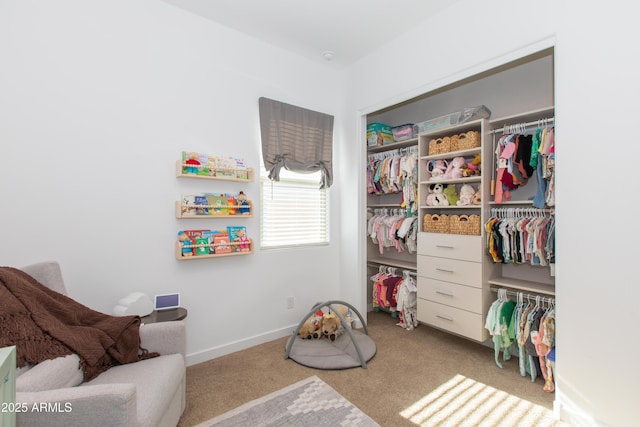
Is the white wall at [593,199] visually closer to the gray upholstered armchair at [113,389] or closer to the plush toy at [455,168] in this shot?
the plush toy at [455,168]

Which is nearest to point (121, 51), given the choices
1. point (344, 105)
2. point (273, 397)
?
point (344, 105)

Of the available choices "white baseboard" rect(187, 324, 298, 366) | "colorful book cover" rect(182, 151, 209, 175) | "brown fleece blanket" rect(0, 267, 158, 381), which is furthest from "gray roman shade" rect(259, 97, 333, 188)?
"brown fleece blanket" rect(0, 267, 158, 381)

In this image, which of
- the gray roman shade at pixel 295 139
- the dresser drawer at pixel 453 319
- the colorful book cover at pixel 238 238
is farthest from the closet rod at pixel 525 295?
the colorful book cover at pixel 238 238

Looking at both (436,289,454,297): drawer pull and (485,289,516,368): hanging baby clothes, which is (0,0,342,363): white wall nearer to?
(436,289,454,297): drawer pull

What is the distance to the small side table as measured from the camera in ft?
6.93

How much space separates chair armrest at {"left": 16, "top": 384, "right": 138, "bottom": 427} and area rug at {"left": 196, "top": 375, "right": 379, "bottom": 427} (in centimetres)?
84

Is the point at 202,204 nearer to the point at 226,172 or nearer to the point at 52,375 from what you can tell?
the point at 226,172

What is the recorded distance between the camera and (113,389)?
1.14m

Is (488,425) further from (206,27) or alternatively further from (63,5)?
(63,5)

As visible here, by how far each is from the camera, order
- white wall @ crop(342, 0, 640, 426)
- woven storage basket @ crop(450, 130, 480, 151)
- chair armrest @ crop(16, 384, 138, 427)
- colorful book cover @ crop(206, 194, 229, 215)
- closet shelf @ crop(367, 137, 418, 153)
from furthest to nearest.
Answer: closet shelf @ crop(367, 137, 418, 153), woven storage basket @ crop(450, 130, 480, 151), colorful book cover @ crop(206, 194, 229, 215), white wall @ crop(342, 0, 640, 426), chair armrest @ crop(16, 384, 138, 427)

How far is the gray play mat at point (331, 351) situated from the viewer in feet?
8.07

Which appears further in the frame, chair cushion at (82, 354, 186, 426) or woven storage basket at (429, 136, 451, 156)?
woven storage basket at (429, 136, 451, 156)

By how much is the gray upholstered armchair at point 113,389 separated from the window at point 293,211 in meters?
1.34

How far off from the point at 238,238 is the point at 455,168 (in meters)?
2.15
